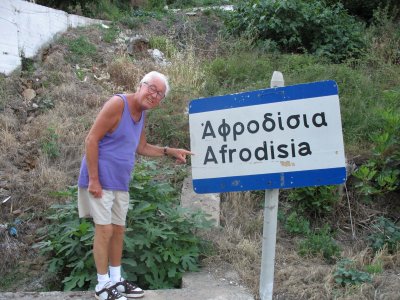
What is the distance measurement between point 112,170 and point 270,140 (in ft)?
3.34

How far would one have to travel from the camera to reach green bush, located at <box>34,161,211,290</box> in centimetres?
329

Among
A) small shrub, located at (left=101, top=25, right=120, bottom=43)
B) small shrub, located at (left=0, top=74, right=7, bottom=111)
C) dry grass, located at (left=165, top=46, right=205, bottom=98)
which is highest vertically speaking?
small shrub, located at (left=101, top=25, right=120, bottom=43)

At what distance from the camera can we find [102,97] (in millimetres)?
6641

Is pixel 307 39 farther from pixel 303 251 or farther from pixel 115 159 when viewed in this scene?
pixel 115 159

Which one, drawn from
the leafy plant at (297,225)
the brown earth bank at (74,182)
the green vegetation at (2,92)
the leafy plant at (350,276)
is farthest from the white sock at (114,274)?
the green vegetation at (2,92)

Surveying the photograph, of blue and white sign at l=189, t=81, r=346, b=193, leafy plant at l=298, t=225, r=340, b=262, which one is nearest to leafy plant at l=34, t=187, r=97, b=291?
blue and white sign at l=189, t=81, r=346, b=193

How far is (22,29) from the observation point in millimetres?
7359

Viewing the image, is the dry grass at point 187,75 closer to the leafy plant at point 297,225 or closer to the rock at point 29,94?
the rock at point 29,94

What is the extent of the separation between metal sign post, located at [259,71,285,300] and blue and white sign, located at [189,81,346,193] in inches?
3.6

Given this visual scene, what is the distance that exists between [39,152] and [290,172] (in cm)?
359

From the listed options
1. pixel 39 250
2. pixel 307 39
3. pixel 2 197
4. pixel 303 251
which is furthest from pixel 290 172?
pixel 307 39

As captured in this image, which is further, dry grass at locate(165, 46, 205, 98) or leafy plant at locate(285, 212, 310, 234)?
dry grass at locate(165, 46, 205, 98)

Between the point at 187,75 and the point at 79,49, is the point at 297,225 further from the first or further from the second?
the point at 79,49

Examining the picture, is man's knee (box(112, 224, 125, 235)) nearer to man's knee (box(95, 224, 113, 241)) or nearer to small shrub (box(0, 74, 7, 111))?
man's knee (box(95, 224, 113, 241))
